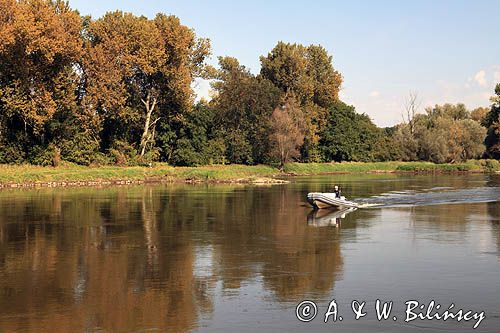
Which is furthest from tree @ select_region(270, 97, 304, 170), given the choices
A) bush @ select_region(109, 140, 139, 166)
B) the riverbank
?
bush @ select_region(109, 140, 139, 166)

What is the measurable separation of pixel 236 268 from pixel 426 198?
117 feet

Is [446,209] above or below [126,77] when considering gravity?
below

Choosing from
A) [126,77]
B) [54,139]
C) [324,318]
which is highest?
[126,77]

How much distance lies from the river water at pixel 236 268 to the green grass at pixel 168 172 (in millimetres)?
31106

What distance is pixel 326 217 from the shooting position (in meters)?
39.0

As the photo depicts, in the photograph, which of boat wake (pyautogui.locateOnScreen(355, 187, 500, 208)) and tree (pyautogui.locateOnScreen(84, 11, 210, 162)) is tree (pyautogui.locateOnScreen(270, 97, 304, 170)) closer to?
tree (pyautogui.locateOnScreen(84, 11, 210, 162))

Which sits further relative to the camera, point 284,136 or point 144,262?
point 284,136

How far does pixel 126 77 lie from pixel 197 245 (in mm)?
66309

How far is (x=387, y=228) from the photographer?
33781mm

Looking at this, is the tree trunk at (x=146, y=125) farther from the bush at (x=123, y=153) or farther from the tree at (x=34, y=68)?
the tree at (x=34, y=68)

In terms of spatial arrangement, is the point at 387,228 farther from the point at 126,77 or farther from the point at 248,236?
the point at 126,77

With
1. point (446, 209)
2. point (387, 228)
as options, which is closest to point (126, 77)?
point (446, 209)

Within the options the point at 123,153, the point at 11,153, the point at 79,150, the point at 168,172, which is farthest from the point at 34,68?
the point at 168,172

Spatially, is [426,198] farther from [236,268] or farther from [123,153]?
[123,153]
